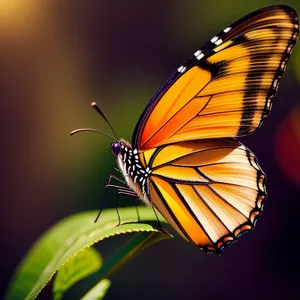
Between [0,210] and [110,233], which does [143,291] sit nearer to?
[0,210]

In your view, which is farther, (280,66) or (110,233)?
(280,66)

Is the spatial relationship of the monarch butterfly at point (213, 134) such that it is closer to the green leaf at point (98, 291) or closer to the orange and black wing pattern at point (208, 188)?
the orange and black wing pattern at point (208, 188)

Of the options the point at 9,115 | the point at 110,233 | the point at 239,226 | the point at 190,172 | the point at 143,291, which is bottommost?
the point at 143,291

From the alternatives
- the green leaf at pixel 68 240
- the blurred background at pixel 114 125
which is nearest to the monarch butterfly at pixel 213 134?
the green leaf at pixel 68 240

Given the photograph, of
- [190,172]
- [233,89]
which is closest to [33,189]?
[190,172]

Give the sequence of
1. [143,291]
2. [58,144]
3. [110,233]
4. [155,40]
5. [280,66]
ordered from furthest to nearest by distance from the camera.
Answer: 1. [155,40]
2. [58,144]
3. [143,291]
4. [280,66]
5. [110,233]

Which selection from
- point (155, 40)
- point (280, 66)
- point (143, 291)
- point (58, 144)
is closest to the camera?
point (280, 66)

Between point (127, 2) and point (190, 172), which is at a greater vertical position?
point (127, 2)

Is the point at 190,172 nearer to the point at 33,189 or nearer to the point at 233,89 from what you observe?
the point at 233,89
